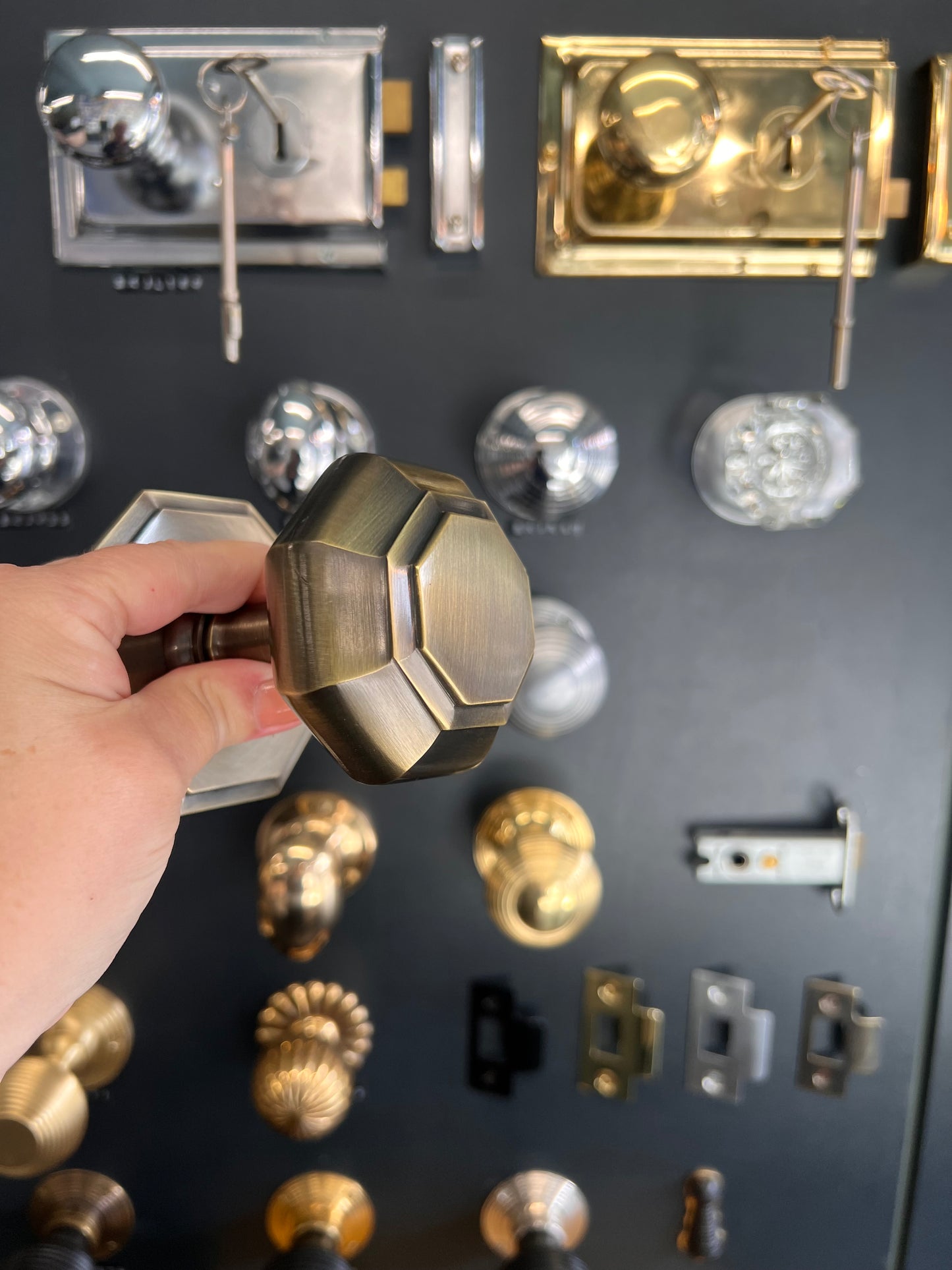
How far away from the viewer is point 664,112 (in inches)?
14.5

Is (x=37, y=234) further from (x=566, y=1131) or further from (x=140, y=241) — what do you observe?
(x=566, y=1131)

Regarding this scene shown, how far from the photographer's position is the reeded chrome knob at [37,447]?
1.30 feet

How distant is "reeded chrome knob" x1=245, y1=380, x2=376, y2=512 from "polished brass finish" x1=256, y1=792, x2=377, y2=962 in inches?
6.9

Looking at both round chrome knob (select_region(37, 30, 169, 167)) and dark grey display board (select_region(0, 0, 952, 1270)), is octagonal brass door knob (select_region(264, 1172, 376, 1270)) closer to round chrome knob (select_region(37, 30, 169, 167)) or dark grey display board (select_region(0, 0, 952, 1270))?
dark grey display board (select_region(0, 0, 952, 1270))

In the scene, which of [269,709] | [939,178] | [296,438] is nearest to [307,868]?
[269,709]

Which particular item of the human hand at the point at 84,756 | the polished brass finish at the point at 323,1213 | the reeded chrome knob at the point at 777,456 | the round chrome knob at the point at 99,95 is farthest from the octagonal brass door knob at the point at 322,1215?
the round chrome knob at the point at 99,95

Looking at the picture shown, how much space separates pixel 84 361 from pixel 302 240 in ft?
0.45

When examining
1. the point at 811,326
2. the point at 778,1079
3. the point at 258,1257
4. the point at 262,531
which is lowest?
the point at 258,1257

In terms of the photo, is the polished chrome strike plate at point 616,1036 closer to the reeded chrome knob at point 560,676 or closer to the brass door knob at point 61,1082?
the reeded chrome knob at point 560,676

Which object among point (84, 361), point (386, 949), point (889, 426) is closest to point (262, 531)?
point (84, 361)

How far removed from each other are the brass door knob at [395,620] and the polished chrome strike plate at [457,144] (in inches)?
8.3

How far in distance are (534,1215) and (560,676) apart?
12.8 inches

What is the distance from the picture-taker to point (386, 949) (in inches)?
18.0

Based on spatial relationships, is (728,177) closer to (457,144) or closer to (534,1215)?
(457,144)
